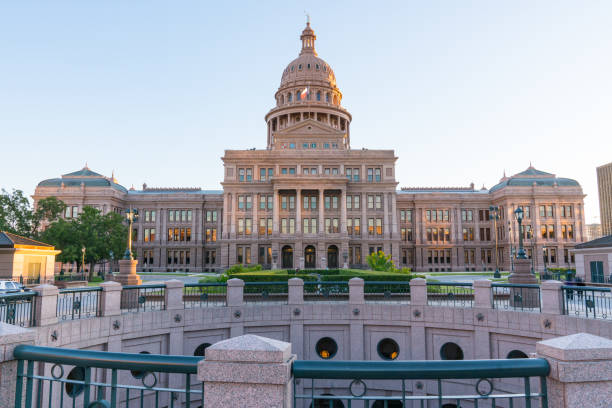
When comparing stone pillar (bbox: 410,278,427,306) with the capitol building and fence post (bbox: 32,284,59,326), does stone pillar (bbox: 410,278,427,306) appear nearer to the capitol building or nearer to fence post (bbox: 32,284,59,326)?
fence post (bbox: 32,284,59,326)

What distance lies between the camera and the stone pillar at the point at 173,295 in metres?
17.8

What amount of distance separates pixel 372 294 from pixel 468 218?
62138 millimetres

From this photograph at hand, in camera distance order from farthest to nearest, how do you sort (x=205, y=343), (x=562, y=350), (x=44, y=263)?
(x=44, y=263) < (x=205, y=343) < (x=562, y=350)

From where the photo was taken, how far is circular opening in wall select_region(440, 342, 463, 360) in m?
18.2

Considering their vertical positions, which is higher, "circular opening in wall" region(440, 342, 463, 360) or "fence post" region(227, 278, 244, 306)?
"fence post" region(227, 278, 244, 306)

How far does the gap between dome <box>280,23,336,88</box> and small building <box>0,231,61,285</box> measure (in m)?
68.6

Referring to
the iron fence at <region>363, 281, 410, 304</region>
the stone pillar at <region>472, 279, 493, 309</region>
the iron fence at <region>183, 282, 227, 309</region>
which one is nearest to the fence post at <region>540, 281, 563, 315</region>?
the stone pillar at <region>472, 279, 493, 309</region>

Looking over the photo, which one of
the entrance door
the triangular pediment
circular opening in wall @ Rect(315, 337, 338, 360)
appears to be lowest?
circular opening in wall @ Rect(315, 337, 338, 360)

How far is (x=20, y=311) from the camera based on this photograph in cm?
1414

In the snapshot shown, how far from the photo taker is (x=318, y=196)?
66.0 metres

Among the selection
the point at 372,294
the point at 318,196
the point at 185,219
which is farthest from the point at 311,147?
the point at 372,294

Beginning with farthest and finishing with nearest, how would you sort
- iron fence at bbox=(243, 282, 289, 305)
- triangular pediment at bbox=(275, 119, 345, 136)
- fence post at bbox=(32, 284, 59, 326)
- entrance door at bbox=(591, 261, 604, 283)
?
triangular pediment at bbox=(275, 119, 345, 136)
entrance door at bbox=(591, 261, 604, 283)
iron fence at bbox=(243, 282, 289, 305)
fence post at bbox=(32, 284, 59, 326)

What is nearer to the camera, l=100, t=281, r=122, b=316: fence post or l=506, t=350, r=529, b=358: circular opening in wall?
l=100, t=281, r=122, b=316: fence post

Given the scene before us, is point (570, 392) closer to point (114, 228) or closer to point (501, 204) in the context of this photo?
point (114, 228)
